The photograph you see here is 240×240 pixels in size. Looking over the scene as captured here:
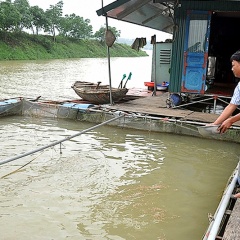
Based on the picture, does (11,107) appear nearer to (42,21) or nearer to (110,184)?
(110,184)

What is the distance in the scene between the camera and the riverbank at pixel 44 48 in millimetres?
34594

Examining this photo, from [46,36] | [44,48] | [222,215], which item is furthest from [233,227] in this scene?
[46,36]

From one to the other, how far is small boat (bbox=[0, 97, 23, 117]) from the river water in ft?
2.40

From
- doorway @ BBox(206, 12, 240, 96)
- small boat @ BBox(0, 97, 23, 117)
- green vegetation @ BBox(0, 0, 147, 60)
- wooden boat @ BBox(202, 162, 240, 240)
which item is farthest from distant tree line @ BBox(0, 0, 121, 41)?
wooden boat @ BBox(202, 162, 240, 240)

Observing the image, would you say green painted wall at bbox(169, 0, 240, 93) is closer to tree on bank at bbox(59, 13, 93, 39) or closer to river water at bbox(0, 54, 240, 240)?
river water at bbox(0, 54, 240, 240)

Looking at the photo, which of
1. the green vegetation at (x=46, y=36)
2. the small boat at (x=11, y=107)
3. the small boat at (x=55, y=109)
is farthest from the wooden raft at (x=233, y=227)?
the green vegetation at (x=46, y=36)

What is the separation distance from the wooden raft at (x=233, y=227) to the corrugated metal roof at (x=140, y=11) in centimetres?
581

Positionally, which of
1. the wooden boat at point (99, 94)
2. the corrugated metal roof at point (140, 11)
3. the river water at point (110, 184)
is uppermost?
the corrugated metal roof at point (140, 11)

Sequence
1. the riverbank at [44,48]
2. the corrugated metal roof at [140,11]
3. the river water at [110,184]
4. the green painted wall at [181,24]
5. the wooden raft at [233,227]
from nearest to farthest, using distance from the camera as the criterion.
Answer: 1. the wooden raft at [233,227]
2. the river water at [110,184]
3. the green painted wall at [181,24]
4. the corrugated metal roof at [140,11]
5. the riverbank at [44,48]

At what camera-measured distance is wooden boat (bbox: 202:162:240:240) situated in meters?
2.84

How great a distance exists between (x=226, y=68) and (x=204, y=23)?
574 cm

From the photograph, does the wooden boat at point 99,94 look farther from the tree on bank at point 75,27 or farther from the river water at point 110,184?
the tree on bank at point 75,27

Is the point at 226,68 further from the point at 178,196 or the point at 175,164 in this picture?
the point at 178,196

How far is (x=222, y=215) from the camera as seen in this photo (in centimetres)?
313
